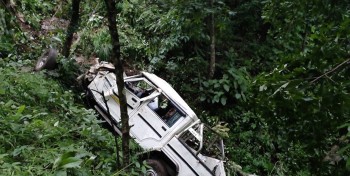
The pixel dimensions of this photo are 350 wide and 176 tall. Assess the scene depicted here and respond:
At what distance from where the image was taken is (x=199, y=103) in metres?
10.5

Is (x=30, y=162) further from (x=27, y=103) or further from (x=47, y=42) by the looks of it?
(x=47, y=42)

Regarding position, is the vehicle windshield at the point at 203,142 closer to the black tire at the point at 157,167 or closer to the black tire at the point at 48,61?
the black tire at the point at 157,167

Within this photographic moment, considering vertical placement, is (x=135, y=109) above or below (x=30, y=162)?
below

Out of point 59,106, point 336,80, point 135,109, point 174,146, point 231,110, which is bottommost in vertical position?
point 231,110

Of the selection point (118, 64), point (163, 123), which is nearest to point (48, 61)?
point (163, 123)

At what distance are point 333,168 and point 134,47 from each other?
8.70 m

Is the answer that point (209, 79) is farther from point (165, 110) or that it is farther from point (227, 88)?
point (165, 110)

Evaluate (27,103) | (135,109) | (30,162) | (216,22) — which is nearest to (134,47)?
(216,22)

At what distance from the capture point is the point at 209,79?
35.1 ft

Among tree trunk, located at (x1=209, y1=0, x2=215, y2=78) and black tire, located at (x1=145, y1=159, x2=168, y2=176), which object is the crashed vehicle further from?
tree trunk, located at (x1=209, y1=0, x2=215, y2=78)

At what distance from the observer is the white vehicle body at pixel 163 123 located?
6.73 metres

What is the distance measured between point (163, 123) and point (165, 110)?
0.63 metres

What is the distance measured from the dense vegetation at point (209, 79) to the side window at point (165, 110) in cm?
137

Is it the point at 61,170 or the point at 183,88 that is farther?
the point at 183,88
